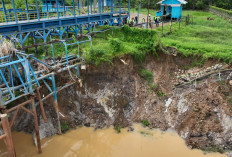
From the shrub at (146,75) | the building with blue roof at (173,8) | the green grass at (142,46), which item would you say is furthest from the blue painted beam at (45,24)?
the building with blue roof at (173,8)

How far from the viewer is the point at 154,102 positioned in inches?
615

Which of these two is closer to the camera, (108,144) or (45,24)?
(108,144)

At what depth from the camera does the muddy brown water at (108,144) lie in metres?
12.6

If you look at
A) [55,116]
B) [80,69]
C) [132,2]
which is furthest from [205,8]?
[55,116]

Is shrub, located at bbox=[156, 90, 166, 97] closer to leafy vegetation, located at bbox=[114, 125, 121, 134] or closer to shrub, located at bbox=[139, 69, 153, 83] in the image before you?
shrub, located at bbox=[139, 69, 153, 83]

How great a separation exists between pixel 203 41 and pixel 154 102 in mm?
8237

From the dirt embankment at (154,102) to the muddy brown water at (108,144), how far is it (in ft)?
1.95

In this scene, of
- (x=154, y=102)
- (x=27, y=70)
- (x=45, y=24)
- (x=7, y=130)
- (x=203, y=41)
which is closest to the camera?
(x=7, y=130)

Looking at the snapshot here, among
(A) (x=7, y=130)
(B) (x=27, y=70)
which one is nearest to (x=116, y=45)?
(B) (x=27, y=70)

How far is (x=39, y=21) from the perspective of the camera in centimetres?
1537

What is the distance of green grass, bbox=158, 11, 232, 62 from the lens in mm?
15805

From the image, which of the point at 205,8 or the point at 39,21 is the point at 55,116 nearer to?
the point at 39,21

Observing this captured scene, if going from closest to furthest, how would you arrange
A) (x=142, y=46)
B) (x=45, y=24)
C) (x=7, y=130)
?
1. (x=7, y=130)
2. (x=45, y=24)
3. (x=142, y=46)

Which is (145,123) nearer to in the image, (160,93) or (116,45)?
(160,93)
